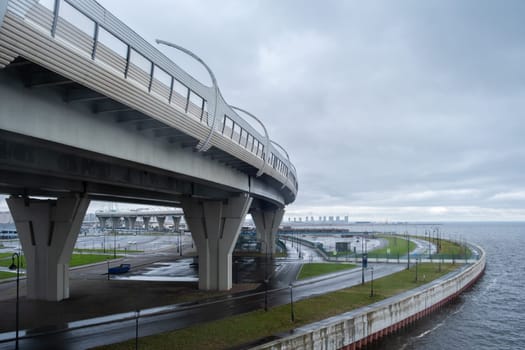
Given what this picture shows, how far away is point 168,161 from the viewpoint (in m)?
23.1

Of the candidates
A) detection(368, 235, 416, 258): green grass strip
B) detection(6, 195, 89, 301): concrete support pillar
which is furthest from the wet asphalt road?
detection(368, 235, 416, 258): green grass strip

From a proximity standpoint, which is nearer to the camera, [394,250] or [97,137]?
[97,137]

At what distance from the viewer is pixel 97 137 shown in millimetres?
17062

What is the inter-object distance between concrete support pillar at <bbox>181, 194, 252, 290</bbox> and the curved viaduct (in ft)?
0.29

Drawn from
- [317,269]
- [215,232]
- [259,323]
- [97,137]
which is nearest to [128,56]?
[97,137]

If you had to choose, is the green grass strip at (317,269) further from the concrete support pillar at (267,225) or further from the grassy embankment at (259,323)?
the concrete support pillar at (267,225)

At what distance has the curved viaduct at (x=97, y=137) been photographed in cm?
1302

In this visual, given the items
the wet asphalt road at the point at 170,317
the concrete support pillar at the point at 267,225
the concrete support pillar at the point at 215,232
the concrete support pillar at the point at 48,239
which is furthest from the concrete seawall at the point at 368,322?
the concrete support pillar at the point at 267,225

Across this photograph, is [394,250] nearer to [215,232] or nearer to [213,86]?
[215,232]

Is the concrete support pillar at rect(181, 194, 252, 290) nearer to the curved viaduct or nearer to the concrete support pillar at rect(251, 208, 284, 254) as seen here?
the curved viaduct

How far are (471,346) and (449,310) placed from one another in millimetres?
11210

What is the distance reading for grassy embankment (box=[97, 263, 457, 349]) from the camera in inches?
877

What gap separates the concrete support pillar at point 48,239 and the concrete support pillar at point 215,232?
9489mm

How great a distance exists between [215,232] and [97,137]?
23.6 meters
